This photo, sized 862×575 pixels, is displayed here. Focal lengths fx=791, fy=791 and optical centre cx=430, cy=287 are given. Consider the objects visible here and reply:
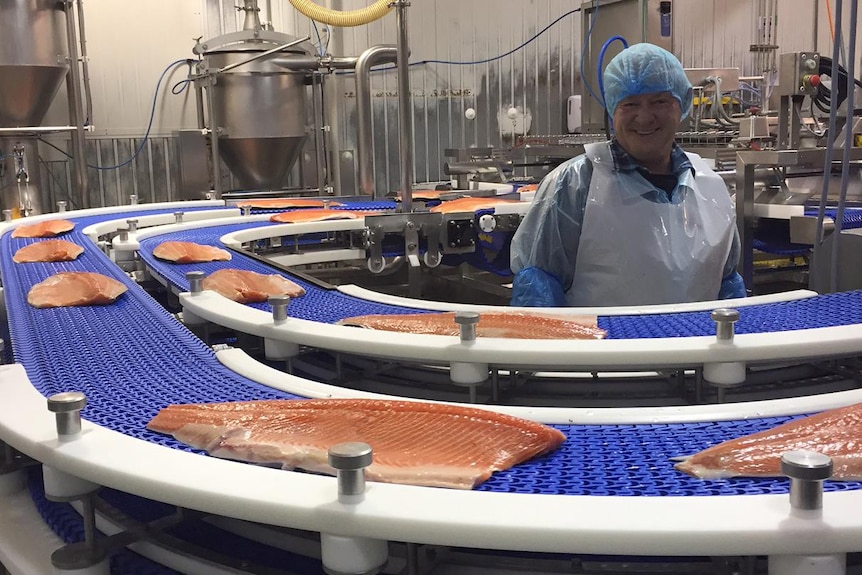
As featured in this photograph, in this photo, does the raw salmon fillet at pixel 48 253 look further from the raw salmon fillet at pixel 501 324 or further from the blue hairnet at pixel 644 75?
the blue hairnet at pixel 644 75

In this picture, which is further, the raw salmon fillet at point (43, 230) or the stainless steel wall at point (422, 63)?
the stainless steel wall at point (422, 63)

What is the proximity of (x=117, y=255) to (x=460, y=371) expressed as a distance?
1596 mm

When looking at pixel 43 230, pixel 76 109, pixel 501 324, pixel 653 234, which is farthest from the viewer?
pixel 76 109

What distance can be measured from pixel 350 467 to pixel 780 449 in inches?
17.6

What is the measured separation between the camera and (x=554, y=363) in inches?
46.0

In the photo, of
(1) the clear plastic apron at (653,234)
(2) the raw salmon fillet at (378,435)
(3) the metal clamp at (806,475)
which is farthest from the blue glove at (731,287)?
(3) the metal clamp at (806,475)

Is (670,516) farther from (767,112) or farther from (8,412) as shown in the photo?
(767,112)

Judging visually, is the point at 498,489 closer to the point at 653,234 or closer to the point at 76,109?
the point at 653,234

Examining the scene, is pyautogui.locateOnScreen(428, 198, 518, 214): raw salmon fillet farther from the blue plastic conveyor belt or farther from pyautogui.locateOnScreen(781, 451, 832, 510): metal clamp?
pyautogui.locateOnScreen(781, 451, 832, 510): metal clamp

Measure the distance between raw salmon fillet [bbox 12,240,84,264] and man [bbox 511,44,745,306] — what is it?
1.29 meters

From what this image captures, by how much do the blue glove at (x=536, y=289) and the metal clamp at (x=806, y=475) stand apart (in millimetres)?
1547

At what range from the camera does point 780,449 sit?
0.81 metres

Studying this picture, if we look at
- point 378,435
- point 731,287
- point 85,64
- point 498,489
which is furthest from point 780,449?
point 85,64

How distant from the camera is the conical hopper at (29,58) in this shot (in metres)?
4.28
